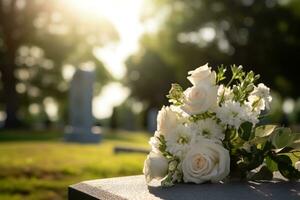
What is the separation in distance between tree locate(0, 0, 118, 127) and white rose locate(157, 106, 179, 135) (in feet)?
89.8

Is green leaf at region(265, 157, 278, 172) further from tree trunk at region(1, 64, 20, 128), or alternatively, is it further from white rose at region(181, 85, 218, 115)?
tree trunk at region(1, 64, 20, 128)

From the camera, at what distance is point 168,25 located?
35281mm

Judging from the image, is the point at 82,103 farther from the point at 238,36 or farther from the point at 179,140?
the point at 238,36

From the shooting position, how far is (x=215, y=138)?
2.78 meters

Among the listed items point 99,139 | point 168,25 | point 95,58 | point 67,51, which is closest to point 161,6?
point 168,25

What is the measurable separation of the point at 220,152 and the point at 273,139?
0.37 metres

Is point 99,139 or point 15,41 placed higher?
point 15,41

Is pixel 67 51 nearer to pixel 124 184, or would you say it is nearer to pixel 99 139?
pixel 99 139

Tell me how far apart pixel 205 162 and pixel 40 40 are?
94.1ft

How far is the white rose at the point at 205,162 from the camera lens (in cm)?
268

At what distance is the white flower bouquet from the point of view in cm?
270

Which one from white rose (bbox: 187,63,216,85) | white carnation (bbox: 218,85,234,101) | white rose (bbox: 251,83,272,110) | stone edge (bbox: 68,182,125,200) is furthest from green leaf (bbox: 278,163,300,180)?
stone edge (bbox: 68,182,125,200)

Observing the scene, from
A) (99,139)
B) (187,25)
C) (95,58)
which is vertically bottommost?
(99,139)

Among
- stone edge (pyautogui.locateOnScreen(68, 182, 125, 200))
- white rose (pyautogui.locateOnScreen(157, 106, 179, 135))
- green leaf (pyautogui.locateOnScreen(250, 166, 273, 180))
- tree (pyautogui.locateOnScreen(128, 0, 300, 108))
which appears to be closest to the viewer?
stone edge (pyautogui.locateOnScreen(68, 182, 125, 200))
